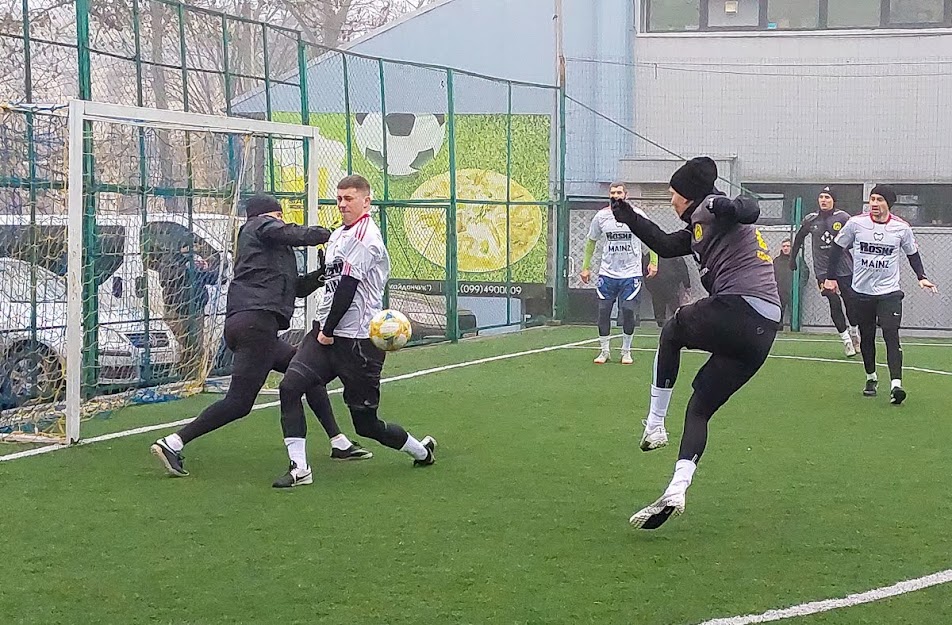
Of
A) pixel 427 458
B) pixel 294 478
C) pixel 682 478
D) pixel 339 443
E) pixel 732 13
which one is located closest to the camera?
pixel 682 478

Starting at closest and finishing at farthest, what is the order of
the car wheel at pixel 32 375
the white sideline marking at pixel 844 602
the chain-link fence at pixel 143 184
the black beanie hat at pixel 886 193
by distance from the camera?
the white sideline marking at pixel 844 602 → the car wheel at pixel 32 375 → the chain-link fence at pixel 143 184 → the black beanie hat at pixel 886 193

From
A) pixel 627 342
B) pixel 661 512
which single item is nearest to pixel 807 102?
pixel 627 342

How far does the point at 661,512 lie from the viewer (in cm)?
638

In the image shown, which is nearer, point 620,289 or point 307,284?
point 307,284

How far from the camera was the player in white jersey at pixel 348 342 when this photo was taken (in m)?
7.88

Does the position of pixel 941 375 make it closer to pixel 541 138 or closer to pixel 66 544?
pixel 541 138

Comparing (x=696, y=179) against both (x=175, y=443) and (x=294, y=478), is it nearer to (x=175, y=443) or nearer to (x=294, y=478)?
(x=294, y=478)

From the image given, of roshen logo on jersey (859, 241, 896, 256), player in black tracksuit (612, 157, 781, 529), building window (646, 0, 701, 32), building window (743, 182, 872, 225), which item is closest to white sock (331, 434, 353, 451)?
player in black tracksuit (612, 157, 781, 529)

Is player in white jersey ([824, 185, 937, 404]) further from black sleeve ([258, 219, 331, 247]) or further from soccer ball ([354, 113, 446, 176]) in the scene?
soccer ball ([354, 113, 446, 176])

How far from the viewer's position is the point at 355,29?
3356 centimetres

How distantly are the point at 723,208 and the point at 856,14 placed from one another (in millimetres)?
18177

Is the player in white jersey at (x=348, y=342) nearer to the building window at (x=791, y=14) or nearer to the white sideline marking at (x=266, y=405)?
the white sideline marking at (x=266, y=405)

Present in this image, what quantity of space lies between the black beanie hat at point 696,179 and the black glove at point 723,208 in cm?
31

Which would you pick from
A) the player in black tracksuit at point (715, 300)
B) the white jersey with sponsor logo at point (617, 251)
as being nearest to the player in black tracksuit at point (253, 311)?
the player in black tracksuit at point (715, 300)
